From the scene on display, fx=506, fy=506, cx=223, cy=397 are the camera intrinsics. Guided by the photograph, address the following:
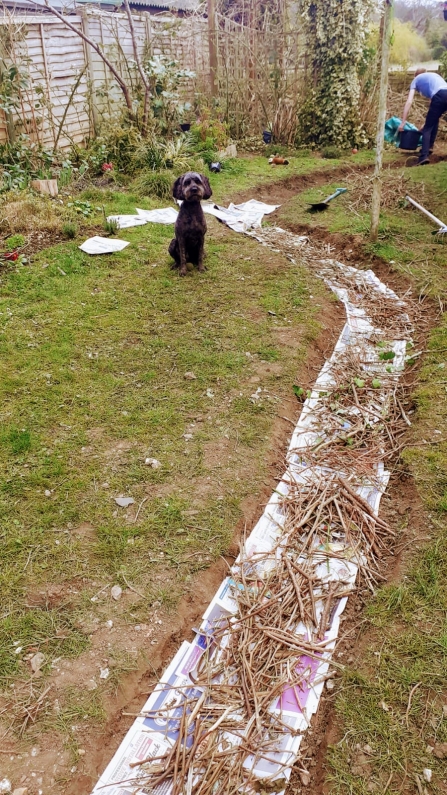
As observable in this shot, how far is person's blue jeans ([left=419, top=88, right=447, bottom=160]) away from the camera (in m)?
8.51

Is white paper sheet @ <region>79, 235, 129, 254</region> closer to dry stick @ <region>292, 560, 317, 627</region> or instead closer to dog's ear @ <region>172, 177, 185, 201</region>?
dog's ear @ <region>172, 177, 185, 201</region>

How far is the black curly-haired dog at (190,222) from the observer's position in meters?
4.48

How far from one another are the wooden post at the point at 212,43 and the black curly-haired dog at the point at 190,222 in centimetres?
672

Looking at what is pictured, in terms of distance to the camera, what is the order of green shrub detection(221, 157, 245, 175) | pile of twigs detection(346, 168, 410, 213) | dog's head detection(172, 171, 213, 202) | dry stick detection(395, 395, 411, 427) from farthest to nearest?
green shrub detection(221, 157, 245, 175), pile of twigs detection(346, 168, 410, 213), dog's head detection(172, 171, 213, 202), dry stick detection(395, 395, 411, 427)

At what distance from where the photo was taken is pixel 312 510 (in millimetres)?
2621

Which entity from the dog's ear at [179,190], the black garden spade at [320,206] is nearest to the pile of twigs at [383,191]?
the black garden spade at [320,206]

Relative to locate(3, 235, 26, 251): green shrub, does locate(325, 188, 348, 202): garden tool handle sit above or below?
above

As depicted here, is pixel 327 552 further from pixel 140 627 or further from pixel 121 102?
pixel 121 102

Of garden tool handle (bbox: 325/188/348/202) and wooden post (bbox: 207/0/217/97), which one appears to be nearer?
garden tool handle (bbox: 325/188/348/202)

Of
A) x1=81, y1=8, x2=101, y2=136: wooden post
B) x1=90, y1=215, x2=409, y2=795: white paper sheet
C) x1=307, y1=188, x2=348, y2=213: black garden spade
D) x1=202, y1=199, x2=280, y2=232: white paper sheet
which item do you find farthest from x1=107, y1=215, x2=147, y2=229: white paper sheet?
x1=90, y1=215, x2=409, y2=795: white paper sheet

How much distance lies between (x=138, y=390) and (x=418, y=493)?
193 cm

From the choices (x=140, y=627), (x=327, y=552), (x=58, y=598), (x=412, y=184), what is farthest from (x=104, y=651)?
Answer: (x=412, y=184)

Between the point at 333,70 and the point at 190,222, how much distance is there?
24.4 feet

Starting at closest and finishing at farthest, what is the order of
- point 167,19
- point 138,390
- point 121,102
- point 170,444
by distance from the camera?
1. point 170,444
2. point 138,390
3. point 121,102
4. point 167,19
